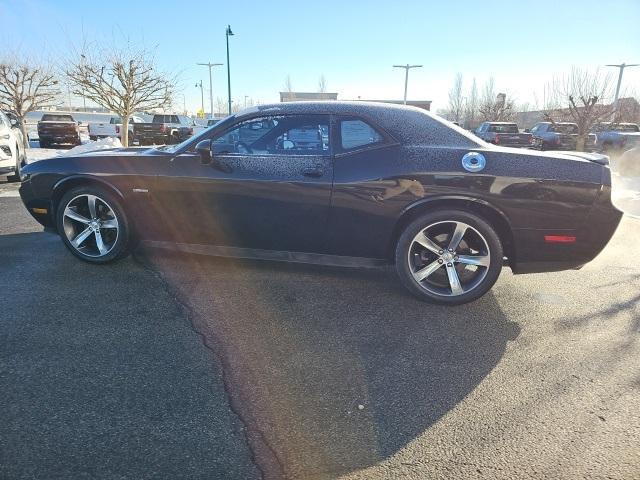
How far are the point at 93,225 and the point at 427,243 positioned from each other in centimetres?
309

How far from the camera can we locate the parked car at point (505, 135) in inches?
763

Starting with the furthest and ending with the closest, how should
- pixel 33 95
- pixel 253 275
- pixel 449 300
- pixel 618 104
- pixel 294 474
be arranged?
pixel 618 104, pixel 33 95, pixel 253 275, pixel 449 300, pixel 294 474

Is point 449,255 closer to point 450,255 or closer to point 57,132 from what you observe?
point 450,255

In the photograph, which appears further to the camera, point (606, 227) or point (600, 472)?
point (606, 227)

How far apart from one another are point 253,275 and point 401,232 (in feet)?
4.72

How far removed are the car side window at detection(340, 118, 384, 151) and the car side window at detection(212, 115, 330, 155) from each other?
5.6 inches

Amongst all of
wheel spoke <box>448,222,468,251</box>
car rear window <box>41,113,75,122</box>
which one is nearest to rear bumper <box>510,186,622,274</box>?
wheel spoke <box>448,222,468,251</box>

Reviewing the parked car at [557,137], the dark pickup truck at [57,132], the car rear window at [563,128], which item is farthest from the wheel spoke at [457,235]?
the car rear window at [563,128]

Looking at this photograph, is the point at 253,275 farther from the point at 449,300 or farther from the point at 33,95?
the point at 33,95

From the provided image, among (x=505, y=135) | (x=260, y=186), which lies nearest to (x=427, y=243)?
(x=260, y=186)

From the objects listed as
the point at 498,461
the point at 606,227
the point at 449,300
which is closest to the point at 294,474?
the point at 498,461

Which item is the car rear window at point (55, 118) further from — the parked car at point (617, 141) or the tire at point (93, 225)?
A: the parked car at point (617, 141)

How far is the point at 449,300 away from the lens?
360 centimetres

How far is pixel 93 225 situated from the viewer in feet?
13.9
